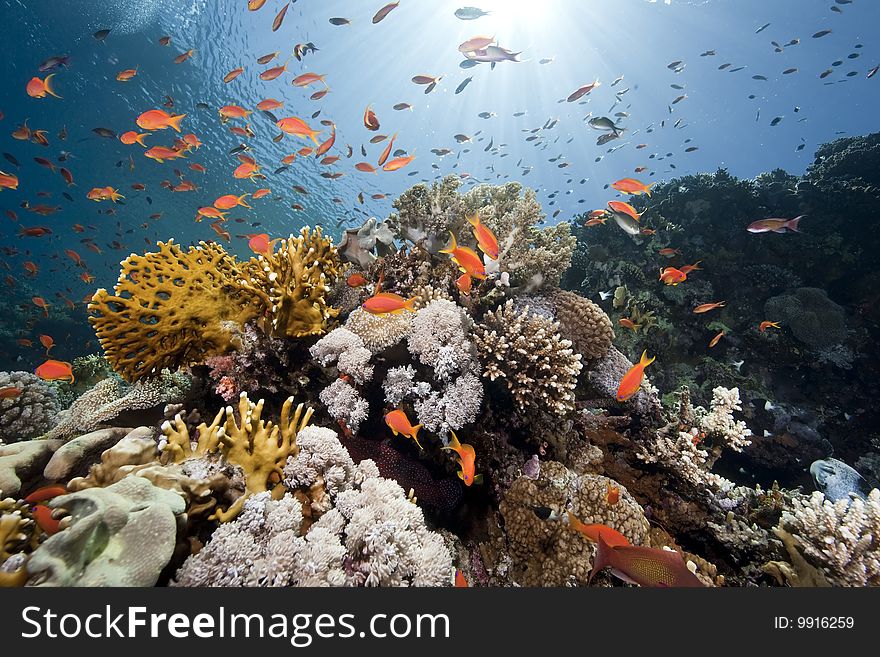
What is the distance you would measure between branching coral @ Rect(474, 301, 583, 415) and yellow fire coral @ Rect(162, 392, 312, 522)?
2137 millimetres

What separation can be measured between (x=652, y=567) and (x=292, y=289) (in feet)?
12.5

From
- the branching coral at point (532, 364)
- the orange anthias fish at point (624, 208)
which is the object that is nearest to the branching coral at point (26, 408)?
the branching coral at point (532, 364)

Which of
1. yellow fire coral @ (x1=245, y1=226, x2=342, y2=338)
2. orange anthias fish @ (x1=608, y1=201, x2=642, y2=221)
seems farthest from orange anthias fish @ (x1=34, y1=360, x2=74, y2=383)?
orange anthias fish @ (x1=608, y1=201, x2=642, y2=221)

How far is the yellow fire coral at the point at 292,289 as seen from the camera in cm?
359

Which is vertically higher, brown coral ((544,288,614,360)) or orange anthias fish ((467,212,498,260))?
orange anthias fish ((467,212,498,260))

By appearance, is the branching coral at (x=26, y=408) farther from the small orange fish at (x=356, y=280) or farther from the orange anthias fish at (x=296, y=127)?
the orange anthias fish at (x=296, y=127)

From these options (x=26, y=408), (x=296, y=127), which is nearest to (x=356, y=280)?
(x=296, y=127)

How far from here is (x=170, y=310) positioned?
3.49m

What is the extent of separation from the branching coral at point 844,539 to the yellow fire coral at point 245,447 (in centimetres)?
481

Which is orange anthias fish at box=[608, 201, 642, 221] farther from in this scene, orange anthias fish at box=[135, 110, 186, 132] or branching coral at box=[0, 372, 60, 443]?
branching coral at box=[0, 372, 60, 443]

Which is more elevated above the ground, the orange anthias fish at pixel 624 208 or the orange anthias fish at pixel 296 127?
the orange anthias fish at pixel 296 127

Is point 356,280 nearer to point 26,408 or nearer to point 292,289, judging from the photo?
point 292,289

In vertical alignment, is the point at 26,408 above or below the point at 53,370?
below

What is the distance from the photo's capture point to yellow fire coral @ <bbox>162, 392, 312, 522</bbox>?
2.66 m
